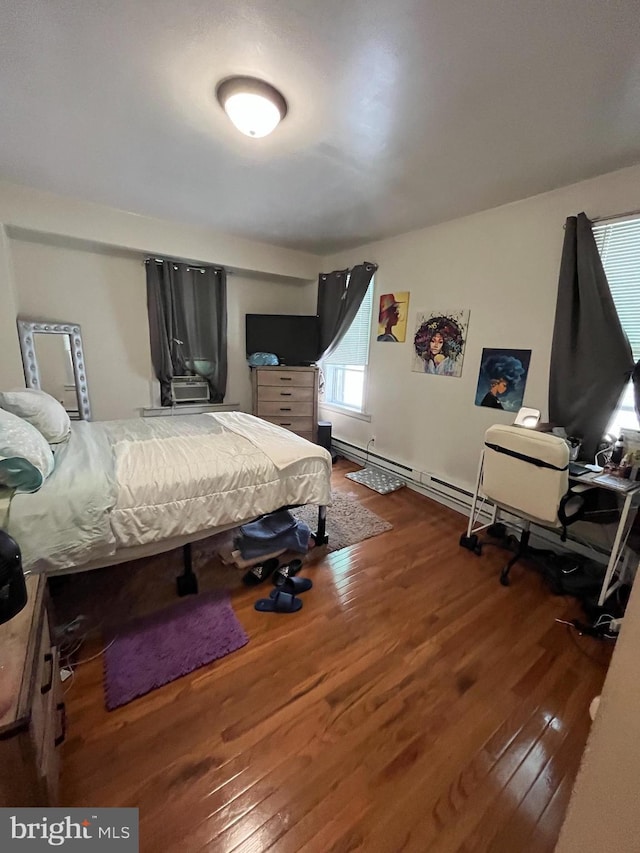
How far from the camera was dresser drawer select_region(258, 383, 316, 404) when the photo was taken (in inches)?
157

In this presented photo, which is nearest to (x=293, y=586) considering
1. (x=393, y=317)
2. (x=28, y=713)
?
(x=28, y=713)

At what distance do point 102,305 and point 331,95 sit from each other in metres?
2.93

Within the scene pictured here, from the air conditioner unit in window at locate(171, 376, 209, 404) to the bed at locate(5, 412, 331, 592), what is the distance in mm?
1369

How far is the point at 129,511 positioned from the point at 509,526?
2.67m

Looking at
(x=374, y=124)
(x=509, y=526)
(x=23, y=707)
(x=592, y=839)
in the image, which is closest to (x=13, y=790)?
(x=23, y=707)

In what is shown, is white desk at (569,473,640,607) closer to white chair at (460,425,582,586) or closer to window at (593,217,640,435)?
white chair at (460,425,582,586)

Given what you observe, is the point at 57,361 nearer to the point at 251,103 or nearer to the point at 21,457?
the point at 21,457

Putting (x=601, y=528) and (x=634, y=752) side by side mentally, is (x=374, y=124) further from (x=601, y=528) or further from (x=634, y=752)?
(x=601, y=528)

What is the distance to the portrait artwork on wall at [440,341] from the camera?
9.64ft

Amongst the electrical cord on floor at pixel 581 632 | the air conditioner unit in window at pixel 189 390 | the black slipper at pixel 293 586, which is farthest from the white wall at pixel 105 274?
the electrical cord on floor at pixel 581 632

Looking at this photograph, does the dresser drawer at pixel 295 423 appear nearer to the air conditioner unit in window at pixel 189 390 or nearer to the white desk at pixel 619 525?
the air conditioner unit in window at pixel 189 390

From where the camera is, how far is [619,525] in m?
1.76

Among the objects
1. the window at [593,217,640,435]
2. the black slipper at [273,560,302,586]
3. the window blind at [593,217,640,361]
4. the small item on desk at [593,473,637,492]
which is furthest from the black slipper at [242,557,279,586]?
the window blind at [593,217,640,361]

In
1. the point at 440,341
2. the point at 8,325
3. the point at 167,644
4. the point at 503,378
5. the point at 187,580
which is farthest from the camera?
the point at 440,341
